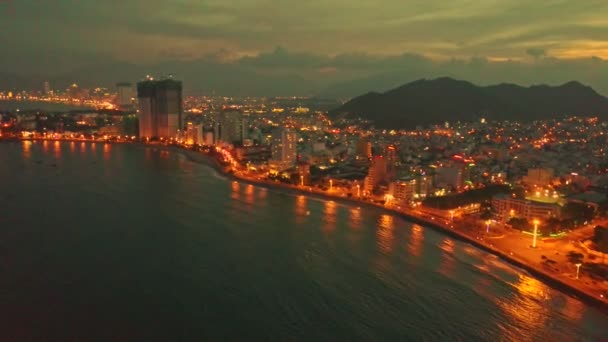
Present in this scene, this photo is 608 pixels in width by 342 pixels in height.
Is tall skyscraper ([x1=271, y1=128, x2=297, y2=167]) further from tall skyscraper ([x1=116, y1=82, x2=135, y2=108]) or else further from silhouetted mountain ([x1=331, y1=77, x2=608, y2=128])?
tall skyscraper ([x1=116, y1=82, x2=135, y2=108])

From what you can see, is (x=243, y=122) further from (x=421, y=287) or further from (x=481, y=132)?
(x=421, y=287)

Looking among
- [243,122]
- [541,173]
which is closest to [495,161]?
[541,173]

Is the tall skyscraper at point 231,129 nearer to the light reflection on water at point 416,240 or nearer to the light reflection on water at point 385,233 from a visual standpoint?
the light reflection on water at point 385,233

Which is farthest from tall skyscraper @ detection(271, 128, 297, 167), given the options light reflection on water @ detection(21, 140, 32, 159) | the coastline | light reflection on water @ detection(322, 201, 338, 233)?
light reflection on water @ detection(21, 140, 32, 159)

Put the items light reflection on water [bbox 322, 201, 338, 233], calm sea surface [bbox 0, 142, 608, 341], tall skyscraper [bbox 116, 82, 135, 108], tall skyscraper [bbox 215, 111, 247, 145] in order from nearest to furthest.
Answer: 1. calm sea surface [bbox 0, 142, 608, 341]
2. light reflection on water [bbox 322, 201, 338, 233]
3. tall skyscraper [bbox 215, 111, 247, 145]
4. tall skyscraper [bbox 116, 82, 135, 108]

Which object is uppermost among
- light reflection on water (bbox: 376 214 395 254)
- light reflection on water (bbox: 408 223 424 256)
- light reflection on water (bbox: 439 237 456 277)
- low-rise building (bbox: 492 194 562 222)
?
low-rise building (bbox: 492 194 562 222)

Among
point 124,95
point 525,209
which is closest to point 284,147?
point 525,209
